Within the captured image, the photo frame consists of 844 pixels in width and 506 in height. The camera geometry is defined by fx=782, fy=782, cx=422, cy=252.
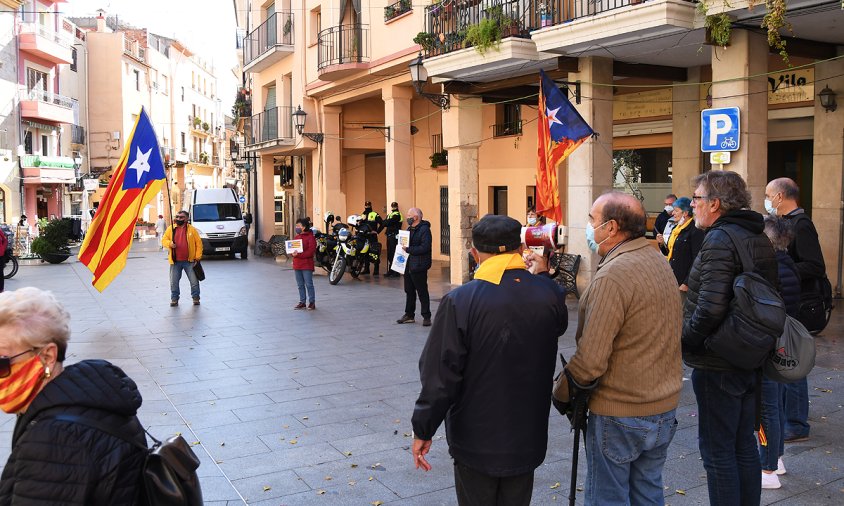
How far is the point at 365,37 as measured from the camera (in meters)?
20.0

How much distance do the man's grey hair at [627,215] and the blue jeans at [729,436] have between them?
3.33ft

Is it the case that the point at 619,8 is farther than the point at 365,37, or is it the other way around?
the point at 365,37

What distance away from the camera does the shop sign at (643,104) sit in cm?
1606

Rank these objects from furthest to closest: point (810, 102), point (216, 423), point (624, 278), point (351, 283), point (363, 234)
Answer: point (363, 234)
point (351, 283)
point (810, 102)
point (216, 423)
point (624, 278)

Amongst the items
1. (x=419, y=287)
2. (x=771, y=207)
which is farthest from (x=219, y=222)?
(x=771, y=207)

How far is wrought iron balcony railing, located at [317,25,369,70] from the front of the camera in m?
20.0

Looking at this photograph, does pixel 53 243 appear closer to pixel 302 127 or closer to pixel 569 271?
pixel 302 127

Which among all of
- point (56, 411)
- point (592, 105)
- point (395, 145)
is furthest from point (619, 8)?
point (56, 411)

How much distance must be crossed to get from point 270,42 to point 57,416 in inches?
1042

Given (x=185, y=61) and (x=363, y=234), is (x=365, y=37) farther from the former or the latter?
(x=185, y=61)

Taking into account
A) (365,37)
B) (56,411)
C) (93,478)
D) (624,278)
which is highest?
(365,37)

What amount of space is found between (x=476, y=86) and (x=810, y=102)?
631 centimetres

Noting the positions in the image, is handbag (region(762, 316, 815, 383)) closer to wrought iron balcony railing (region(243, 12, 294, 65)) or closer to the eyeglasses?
the eyeglasses

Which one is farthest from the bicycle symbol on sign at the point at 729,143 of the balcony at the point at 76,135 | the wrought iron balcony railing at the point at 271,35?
the balcony at the point at 76,135
